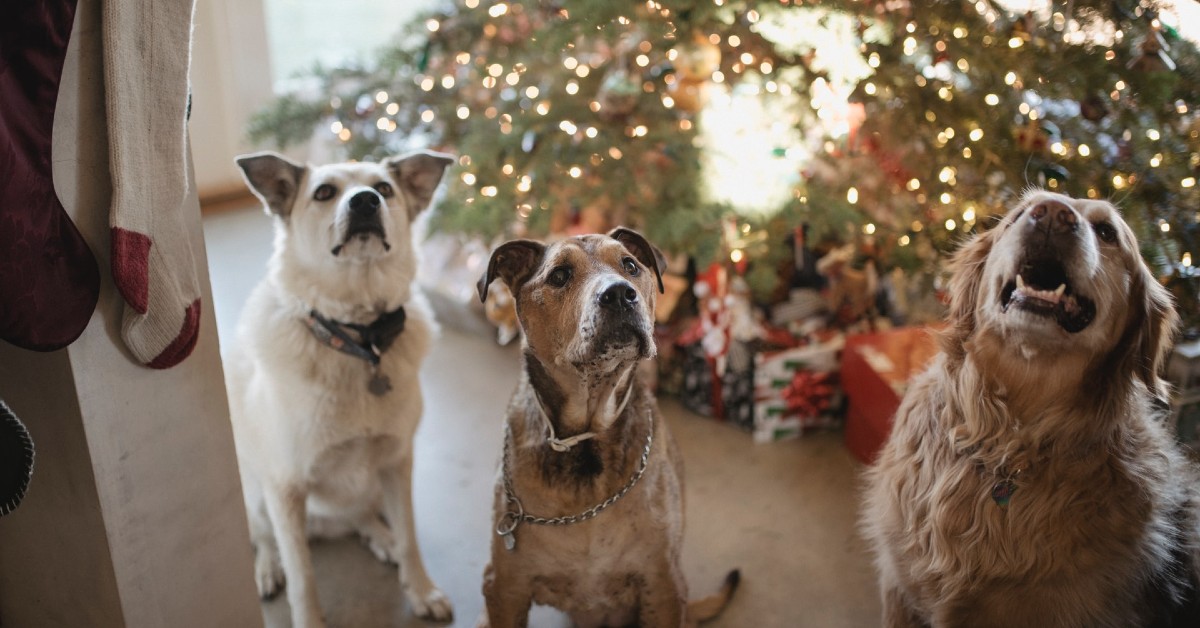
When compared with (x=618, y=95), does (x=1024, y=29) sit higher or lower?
higher

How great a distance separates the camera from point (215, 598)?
1.85 meters

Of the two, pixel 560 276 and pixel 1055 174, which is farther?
pixel 1055 174

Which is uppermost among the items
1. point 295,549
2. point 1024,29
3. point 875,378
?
point 1024,29

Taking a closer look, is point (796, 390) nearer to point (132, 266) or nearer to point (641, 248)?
point (641, 248)

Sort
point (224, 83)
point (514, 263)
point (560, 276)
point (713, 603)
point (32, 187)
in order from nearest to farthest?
point (32, 187)
point (560, 276)
point (514, 263)
point (713, 603)
point (224, 83)

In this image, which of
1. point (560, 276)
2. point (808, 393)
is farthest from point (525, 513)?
point (808, 393)

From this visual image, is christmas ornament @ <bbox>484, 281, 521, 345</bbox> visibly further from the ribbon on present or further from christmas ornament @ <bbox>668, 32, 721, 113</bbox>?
the ribbon on present

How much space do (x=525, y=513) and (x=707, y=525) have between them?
1.02 m

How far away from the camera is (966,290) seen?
1663 mm

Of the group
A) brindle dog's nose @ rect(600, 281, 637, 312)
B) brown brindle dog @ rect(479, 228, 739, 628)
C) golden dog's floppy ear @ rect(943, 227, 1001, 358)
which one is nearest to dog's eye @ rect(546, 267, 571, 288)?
→ brown brindle dog @ rect(479, 228, 739, 628)

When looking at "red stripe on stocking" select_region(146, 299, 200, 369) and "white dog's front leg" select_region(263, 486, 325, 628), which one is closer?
"red stripe on stocking" select_region(146, 299, 200, 369)

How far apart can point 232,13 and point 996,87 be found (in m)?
4.18

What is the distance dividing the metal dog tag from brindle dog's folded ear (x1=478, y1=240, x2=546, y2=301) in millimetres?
546

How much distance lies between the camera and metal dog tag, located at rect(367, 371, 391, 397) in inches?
81.6
